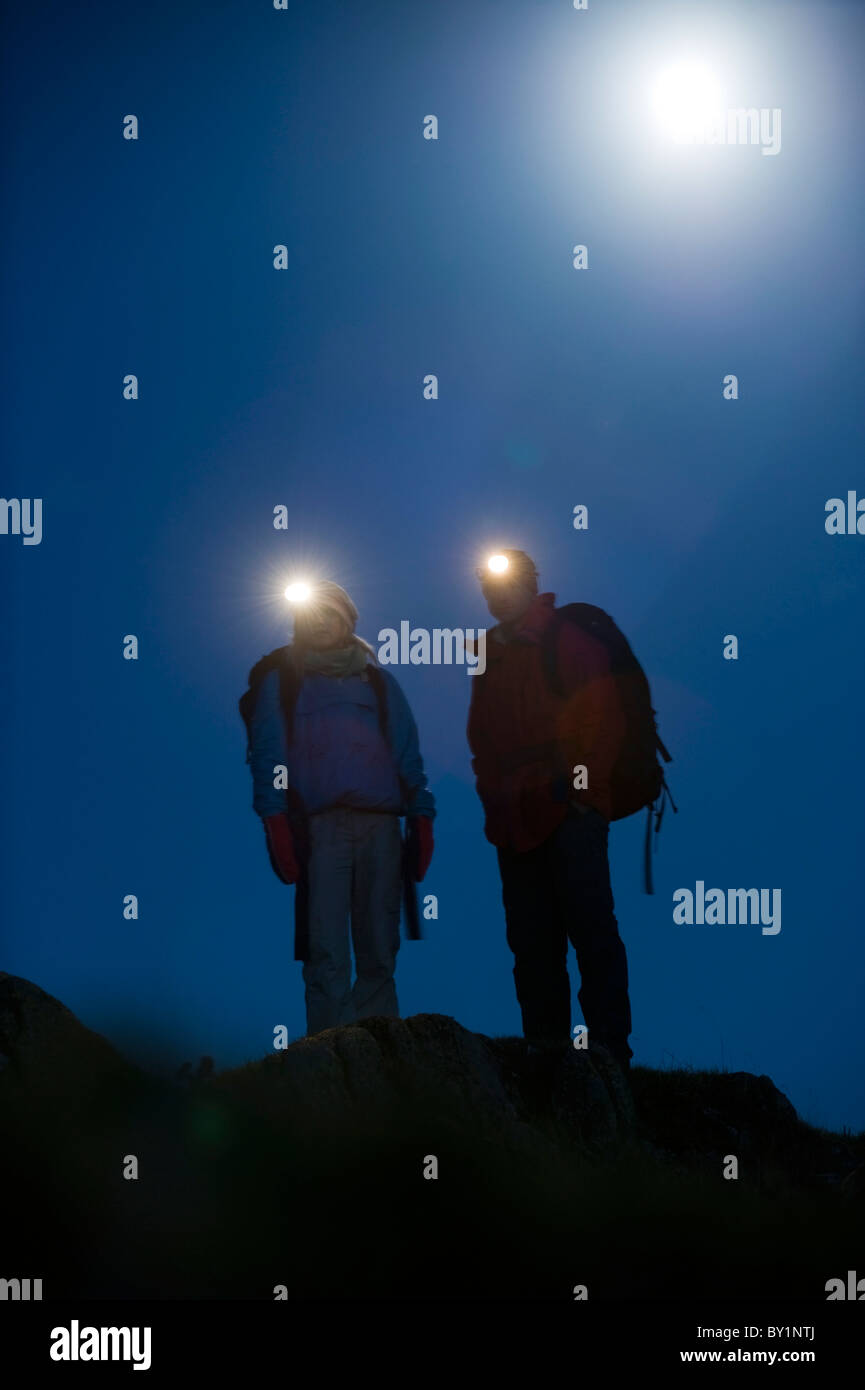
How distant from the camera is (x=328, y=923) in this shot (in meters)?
4.55

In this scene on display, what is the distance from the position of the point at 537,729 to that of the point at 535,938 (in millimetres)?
831

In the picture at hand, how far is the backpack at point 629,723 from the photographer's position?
4625 millimetres

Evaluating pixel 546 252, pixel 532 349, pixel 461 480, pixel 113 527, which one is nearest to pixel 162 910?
pixel 113 527

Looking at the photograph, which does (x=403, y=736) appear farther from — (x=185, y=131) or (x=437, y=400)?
(x=185, y=131)

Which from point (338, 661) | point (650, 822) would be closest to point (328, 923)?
point (338, 661)

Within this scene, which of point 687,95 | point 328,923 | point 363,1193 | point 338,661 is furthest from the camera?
point 687,95

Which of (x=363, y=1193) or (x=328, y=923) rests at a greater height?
(x=328, y=923)

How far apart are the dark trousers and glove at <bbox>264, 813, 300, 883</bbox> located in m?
0.83

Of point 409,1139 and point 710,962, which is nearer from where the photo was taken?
point 409,1139

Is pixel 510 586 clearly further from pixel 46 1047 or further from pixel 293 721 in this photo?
pixel 46 1047

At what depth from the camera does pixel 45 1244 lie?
163 inches

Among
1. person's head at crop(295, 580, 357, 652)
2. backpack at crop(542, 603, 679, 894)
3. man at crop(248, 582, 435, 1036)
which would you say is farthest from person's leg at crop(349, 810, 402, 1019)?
backpack at crop(542, 603, 679, 894)

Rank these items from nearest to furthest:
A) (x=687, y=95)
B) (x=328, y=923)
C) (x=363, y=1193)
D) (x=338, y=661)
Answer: (x=363, y=1193), (x=328, y=923), (x=338, y=661), (x=687, y=95)
